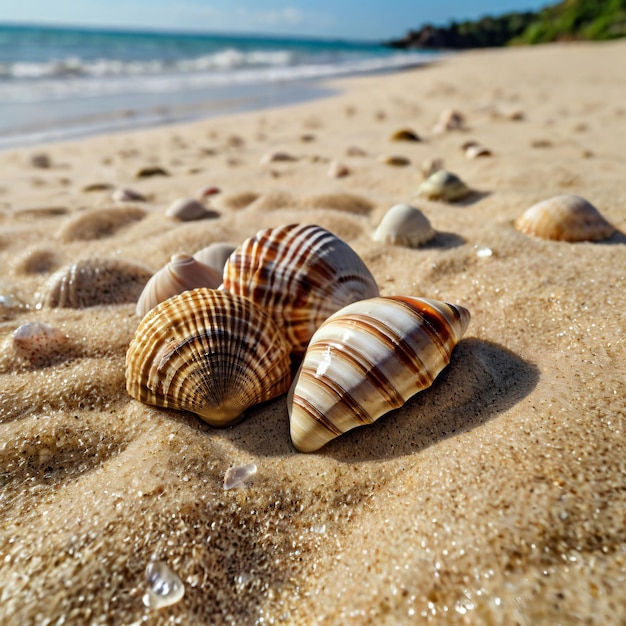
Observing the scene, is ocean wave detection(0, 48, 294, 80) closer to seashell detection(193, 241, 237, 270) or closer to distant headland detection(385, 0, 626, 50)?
seashell detection(193, 241, 237, 270)

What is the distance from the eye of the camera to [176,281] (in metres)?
1.97

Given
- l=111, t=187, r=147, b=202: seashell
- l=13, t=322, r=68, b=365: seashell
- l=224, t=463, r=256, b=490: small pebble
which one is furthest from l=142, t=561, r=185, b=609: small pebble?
l=111, t=187, r=147, b=202: seashell

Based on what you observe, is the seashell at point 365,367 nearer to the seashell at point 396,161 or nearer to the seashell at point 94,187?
the seashell at point 396,161

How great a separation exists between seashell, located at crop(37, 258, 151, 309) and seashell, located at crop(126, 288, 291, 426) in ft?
2.51

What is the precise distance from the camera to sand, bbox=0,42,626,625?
1.03m

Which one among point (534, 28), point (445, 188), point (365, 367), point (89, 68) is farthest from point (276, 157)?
point (534, 28)

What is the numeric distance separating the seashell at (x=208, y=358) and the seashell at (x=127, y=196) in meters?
2.41

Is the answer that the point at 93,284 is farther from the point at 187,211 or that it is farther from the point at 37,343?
the point at 187,211

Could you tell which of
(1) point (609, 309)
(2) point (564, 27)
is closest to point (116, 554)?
(1) point (609, 309)

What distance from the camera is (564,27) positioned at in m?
30.6

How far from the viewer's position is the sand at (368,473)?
3.37 feet

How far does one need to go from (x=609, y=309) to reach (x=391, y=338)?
0.96 meters

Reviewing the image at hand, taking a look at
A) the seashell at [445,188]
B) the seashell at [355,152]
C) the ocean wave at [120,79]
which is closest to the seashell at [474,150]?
the seashell at [355,152]

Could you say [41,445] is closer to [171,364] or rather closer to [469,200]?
[171,364]
